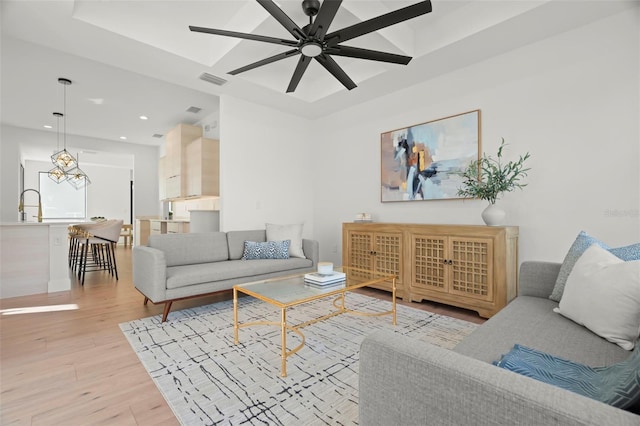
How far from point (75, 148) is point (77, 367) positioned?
7.52 metres

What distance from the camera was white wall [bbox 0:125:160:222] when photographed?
653 cm

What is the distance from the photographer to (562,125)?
277 centimetres

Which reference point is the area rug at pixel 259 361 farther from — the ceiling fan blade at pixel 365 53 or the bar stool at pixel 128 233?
the bar stool at pixel 128 233

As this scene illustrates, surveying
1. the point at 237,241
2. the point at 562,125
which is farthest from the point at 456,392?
the point at 237,241

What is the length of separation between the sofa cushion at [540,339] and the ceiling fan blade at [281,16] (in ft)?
6.99

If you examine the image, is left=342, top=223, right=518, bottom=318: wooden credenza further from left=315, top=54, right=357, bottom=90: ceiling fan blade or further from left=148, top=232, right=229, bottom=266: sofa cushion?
left=148, top=232, right=229, bottom=266: sofa cushion

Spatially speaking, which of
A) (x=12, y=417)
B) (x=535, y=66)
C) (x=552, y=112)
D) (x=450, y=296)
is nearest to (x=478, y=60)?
Result: (x=535, y=66)

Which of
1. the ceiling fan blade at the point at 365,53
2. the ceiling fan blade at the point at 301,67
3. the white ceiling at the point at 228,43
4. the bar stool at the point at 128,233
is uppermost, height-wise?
the white ceiling at the point at 228,43

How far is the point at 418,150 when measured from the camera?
3789 mm

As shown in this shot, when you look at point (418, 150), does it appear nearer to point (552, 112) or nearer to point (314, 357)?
point (552, 112)

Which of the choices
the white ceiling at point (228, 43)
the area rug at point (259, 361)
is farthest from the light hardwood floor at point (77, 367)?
the white ceiling at point (228, 43)

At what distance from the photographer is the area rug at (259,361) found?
5.09 ft

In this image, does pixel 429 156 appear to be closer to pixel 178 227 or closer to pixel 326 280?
pixel 326 280

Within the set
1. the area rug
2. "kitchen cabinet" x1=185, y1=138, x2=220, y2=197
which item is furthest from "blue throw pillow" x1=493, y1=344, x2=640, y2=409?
"kitchen cabinet" x1=185, y1=138, x2=220, y2=197
